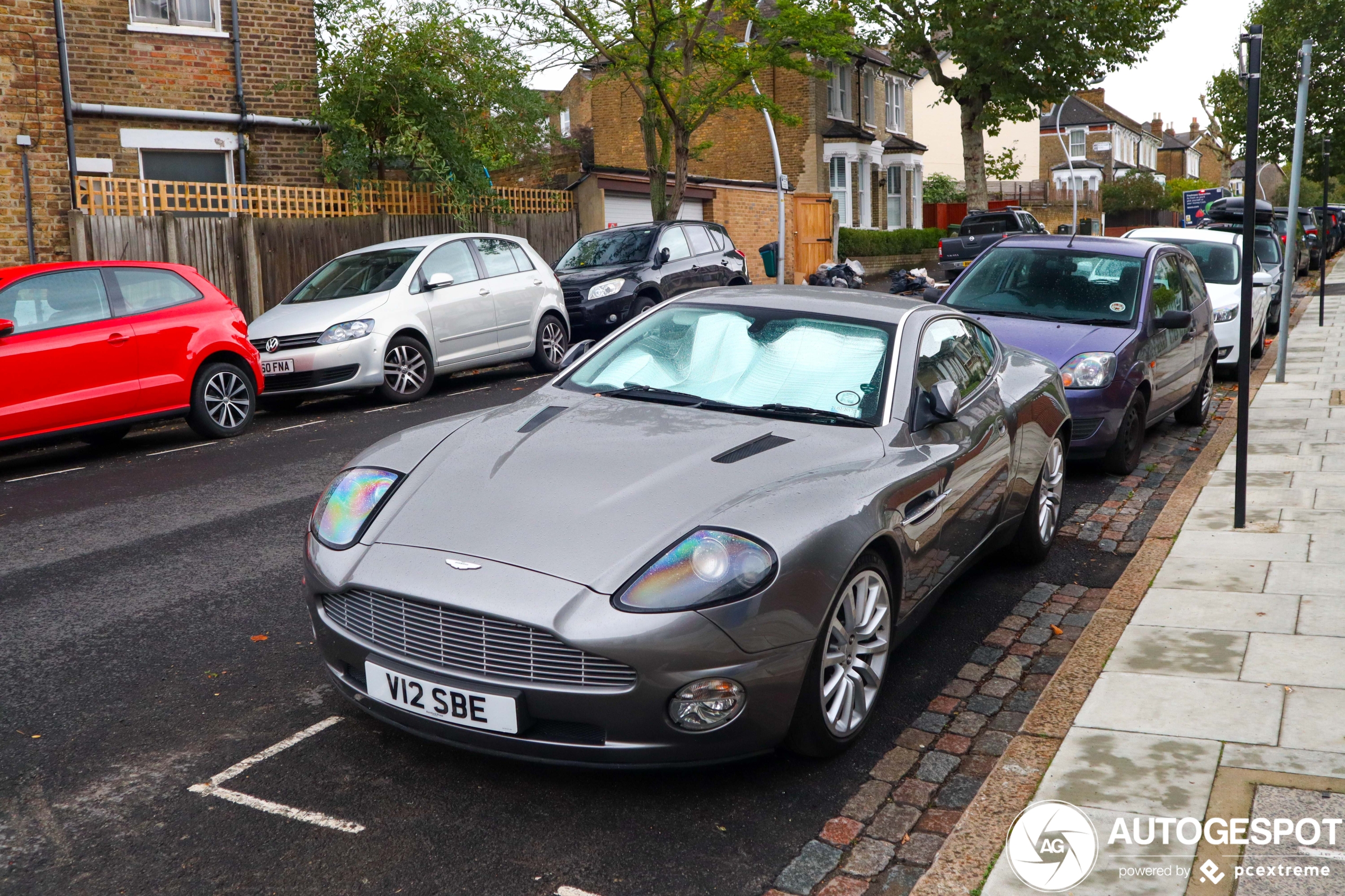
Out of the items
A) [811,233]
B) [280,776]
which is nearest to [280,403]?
[280,776]

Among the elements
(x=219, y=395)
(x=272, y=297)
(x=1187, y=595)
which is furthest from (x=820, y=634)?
(x=272, y=297)

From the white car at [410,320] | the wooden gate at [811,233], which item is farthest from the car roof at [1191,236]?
the wooden gate at [811,233]

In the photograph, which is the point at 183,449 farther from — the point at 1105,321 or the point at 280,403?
the point at 1105,321

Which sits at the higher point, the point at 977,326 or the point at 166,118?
the point at 166,118

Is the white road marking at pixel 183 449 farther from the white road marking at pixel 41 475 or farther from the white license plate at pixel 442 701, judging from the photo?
the white license plate at pixel 442 701

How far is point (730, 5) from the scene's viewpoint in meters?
22.8

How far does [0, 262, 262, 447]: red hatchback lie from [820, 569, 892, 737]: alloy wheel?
7.66 m

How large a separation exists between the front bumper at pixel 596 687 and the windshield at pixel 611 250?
13230mm

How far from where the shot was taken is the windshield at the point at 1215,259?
1366 centimetres

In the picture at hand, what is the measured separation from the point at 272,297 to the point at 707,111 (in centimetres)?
943

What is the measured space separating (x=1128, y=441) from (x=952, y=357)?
3798 mm

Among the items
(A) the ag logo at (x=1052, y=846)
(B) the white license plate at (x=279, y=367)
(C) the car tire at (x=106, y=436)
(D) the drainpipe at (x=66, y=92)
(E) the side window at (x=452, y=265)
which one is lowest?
(A) the ag logo at (x=1052, y=846)

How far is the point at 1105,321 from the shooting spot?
349 inches

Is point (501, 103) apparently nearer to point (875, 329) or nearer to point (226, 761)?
point (875, 329)
